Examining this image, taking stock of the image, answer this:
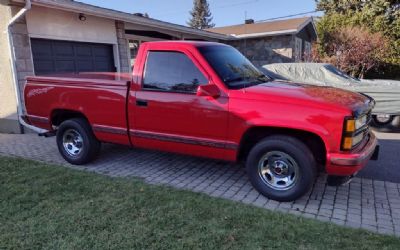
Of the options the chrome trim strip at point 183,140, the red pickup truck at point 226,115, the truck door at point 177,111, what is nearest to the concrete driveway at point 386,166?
the red pickup truck at point 226,115

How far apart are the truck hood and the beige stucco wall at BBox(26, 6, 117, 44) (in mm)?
6288

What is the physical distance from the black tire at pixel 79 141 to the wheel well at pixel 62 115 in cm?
11

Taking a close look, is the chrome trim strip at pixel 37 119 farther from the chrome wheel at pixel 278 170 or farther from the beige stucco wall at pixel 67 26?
the chrome wheel at pixel 278 170

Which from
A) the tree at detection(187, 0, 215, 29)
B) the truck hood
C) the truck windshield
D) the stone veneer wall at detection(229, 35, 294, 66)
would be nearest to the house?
the truck windshield

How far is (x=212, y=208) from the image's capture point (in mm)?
3941

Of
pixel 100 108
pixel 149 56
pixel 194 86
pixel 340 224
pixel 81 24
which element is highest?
pixel 81 24

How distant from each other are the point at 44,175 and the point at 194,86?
272cm

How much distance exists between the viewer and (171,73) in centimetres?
468

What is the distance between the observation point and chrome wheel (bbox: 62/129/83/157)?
573 cm

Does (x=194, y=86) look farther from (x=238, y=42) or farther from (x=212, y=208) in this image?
(x=238, y=42)

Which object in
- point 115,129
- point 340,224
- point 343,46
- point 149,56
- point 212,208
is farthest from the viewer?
point 343,46

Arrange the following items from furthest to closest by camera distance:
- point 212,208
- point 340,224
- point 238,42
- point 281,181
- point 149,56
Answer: point 238,42, point 149,56, point 281,181, point 212,208, point 340,224

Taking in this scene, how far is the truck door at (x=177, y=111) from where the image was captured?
4387mm

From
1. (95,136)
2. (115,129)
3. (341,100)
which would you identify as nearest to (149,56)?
(115,129)
